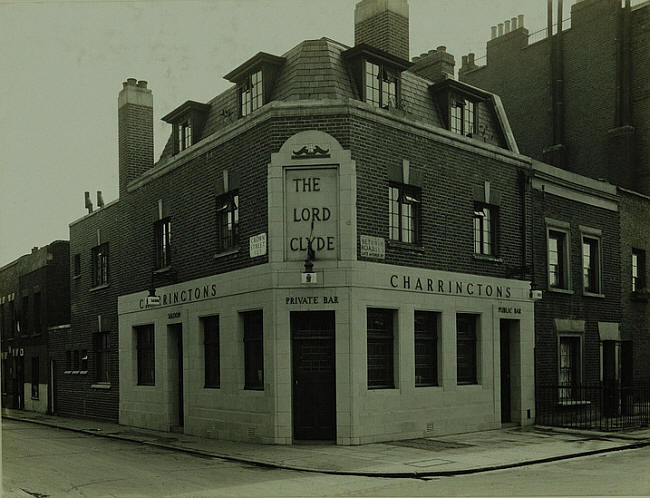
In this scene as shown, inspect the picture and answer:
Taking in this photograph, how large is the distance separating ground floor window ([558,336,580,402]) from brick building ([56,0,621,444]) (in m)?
0.17

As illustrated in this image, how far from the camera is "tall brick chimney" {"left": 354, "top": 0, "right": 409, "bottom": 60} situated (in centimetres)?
1986

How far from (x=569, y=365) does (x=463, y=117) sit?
27.6 feet

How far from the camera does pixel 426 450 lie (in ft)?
51.3

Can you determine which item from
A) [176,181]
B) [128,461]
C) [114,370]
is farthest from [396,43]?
[114,370]

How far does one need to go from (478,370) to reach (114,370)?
40.8 ft

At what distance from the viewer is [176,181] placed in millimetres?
21406

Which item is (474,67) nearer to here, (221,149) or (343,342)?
(221,149)

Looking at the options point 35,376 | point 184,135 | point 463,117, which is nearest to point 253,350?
point 184,135

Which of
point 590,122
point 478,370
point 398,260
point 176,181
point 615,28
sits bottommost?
point 478,370

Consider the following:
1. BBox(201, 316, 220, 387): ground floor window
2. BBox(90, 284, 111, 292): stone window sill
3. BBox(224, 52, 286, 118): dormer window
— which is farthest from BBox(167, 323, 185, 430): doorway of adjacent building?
BBox(224, 52, 286, 118): dormer window

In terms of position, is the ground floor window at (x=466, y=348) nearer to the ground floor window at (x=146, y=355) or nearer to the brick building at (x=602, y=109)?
the brick building at (x=602, y=109)

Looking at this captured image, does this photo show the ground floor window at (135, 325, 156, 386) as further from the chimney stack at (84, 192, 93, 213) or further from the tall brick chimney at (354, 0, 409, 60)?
the tall brick chimney at (354, 0, 409, 60)

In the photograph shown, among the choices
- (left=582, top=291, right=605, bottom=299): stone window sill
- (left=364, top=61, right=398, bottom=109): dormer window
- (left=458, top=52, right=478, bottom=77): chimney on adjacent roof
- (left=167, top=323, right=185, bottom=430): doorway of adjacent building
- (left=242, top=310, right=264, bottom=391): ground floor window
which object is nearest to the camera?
(left=242, top=310, right=264, bottom=391): ground floor window

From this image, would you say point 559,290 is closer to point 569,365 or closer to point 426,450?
point 569,365
